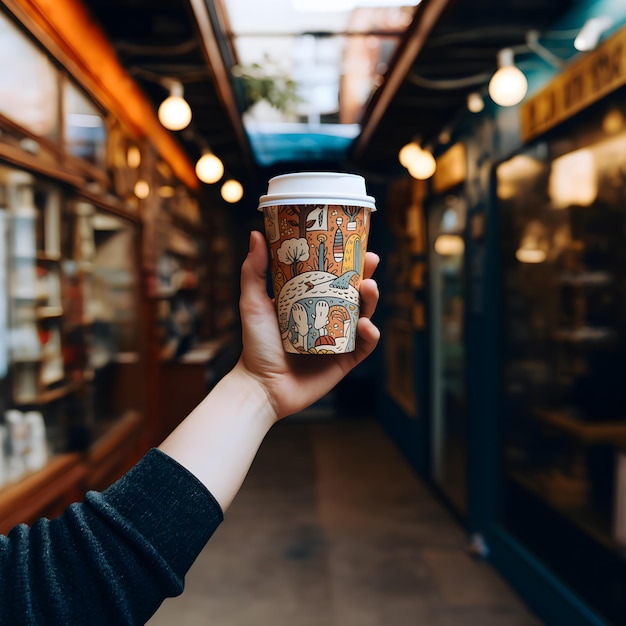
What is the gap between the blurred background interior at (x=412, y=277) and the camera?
3021mm

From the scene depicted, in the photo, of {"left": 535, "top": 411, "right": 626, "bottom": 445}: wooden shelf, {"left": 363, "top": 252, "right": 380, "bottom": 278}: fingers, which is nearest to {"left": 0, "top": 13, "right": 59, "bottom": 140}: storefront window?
{"left": 363, "top": 252, "right": 380, "bottom": 278}: fingers

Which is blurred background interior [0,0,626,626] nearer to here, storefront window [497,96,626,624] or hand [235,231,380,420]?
storefront window [497,96,626,624]

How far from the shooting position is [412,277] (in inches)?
275

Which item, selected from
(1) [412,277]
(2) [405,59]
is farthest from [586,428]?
(1) [412,277]

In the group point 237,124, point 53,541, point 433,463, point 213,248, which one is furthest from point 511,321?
point 213,248

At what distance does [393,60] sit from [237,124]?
81.9 inches

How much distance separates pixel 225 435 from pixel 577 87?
109 inches

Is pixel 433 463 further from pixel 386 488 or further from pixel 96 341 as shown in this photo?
pixel 96 341

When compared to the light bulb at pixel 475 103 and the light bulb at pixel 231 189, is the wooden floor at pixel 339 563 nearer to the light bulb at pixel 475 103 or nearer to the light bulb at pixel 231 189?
the light bulb at pixel 231 189

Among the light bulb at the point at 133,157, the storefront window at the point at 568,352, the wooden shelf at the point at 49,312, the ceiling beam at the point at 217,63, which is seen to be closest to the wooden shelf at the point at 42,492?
the wooden shelf at the point at 49,312

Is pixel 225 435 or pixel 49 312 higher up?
pixel 49 312

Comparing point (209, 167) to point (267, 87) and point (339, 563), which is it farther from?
point (339, 563)

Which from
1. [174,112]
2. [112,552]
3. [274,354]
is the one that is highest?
[174,112]

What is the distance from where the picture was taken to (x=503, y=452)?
428 centimetres
